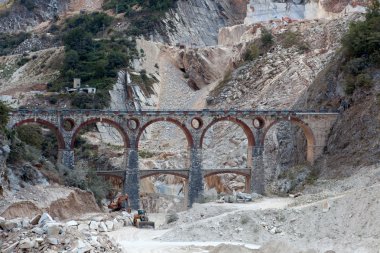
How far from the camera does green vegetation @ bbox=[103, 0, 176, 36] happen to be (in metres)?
103

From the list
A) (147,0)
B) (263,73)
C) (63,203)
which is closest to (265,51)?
(263,73)

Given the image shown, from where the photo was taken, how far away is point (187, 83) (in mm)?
92000

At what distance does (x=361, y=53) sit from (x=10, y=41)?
66547 mm

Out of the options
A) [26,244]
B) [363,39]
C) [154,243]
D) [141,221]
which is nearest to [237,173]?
[363,39]

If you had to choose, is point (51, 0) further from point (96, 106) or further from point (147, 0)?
point (96, 106)

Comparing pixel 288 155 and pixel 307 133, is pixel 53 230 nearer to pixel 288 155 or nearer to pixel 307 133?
pixel 307 133

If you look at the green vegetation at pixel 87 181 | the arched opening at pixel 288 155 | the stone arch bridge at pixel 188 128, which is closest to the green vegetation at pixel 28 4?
the arched opening at pixel 288 155

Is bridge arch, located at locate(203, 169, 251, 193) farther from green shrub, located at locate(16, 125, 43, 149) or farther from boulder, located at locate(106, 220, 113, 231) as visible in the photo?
boulder, located at locate(106, 220, 113, 231)

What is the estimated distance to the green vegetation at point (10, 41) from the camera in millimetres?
110400

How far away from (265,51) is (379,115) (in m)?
32.6

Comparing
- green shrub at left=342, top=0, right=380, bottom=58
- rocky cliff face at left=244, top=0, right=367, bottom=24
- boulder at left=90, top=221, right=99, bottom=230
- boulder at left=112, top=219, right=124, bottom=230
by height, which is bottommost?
boulder at left=112, top=219, right=124, bottom=230

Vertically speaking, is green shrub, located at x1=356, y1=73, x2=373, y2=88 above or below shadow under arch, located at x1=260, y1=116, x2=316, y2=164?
above

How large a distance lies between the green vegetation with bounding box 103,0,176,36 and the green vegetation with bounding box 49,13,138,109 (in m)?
8.65

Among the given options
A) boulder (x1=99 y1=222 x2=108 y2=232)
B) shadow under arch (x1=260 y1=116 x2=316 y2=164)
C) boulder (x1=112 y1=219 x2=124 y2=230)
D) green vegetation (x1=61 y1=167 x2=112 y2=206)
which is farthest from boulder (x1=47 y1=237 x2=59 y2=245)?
shadow under arch (x1=260 y1=116 x2=316 y2=164)
